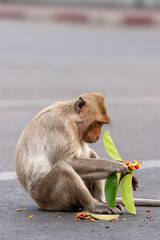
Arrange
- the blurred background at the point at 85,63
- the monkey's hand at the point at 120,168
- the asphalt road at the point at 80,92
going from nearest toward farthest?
the asphalt road at the point at 80,92 < the monkey's hand at the point at 120,168 < the blurred background at the point at 85,63

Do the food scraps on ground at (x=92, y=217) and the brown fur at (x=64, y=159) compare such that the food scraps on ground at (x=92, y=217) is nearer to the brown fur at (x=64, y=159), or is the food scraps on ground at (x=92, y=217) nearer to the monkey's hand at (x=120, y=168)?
the brown fur at (x=64, y=159)

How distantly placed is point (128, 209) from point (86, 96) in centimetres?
102

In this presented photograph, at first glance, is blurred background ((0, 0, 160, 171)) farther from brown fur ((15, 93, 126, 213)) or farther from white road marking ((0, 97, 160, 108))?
brown fur ((15, 93, 126, 213))

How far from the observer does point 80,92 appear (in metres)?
12.8

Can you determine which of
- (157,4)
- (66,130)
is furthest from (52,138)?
(157,4)

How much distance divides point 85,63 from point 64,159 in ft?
40.5

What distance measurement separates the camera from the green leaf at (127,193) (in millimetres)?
5227

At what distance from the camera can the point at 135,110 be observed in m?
11.1

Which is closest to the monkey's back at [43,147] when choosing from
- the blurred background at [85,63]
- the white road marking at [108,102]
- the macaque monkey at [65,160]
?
the macaque monkey at [65,160]

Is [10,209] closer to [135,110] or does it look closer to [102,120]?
[102,120]

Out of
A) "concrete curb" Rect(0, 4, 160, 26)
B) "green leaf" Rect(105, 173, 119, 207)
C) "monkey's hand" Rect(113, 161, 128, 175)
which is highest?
"concrete curb" Rect(0, 4, 160, 26)

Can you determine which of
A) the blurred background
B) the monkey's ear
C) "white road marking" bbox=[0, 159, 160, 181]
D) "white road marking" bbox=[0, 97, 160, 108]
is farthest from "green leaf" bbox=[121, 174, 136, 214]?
"white road marking" bbox=[0, 97, 160, 108]

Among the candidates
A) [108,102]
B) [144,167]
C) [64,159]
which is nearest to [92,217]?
[64,159]

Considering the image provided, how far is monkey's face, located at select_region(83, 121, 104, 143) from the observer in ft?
18.1
